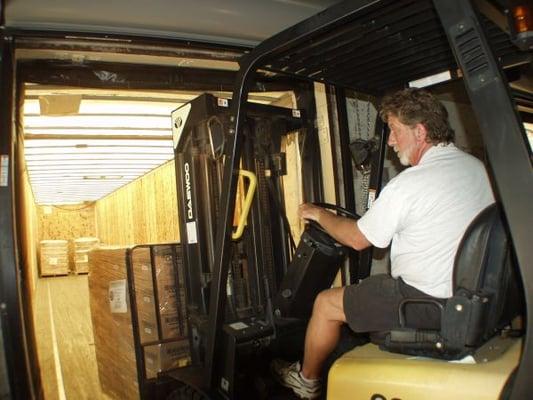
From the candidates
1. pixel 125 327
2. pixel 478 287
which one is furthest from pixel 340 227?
pixel 125 327

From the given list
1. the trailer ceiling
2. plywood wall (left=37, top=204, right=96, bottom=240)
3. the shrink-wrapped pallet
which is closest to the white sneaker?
the shrink-wrapped pallet

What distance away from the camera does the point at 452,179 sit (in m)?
1.94

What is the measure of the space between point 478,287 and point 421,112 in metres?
1.04

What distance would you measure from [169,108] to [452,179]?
3.79m

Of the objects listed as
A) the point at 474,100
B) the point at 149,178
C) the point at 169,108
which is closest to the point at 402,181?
the point at 474,100

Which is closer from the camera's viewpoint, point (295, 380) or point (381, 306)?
point (381, 306)

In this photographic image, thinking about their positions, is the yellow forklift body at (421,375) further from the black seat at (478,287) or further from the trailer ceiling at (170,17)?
the trailer ceiling at (170,17)

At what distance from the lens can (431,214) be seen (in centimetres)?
192

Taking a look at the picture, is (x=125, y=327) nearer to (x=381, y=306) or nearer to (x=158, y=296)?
(x=158, y=296)

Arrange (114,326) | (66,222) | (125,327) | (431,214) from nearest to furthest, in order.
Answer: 1. (431,214)
2. (125,327)
3. (114,326)
4. (66,222)

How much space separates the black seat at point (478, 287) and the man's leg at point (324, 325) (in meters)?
0.66

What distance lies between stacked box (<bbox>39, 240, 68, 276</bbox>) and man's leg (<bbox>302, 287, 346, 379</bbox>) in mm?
16722

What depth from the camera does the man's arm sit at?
86.2 inches

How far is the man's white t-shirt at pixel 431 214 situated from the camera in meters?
1.89
